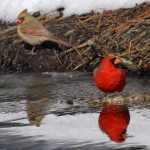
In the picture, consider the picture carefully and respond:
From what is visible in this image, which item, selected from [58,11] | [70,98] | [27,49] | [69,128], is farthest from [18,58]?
[69,128]

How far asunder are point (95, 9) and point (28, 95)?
2.72 metres

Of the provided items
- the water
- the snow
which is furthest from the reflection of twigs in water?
the snow

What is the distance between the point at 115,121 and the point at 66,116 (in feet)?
1.86

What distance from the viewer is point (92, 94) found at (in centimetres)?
860

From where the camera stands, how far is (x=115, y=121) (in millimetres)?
7203

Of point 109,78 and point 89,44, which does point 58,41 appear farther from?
point 109,78

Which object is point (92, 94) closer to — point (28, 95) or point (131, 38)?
point (28, 95)

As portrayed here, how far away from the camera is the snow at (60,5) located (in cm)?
1095

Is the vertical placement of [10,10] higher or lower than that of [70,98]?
higher

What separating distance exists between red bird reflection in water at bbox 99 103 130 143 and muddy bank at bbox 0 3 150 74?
1850 mm

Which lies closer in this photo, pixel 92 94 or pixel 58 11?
pixel 92 94

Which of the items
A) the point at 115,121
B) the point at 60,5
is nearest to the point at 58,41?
the point at 60,5

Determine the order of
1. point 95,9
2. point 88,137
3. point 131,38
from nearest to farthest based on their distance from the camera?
point 88,137 → point 131,38 → point 95,9

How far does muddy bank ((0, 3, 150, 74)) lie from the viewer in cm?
987
